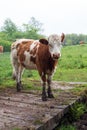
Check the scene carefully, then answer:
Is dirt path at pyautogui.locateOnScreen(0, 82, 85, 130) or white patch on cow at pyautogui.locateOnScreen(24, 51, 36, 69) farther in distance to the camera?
white patch on cow at pyautogui.locateOnScreen(24, 51, 36, 69)

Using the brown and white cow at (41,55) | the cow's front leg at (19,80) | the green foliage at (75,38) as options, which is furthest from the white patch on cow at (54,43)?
the green foliage at (75,38)

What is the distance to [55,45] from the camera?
21.7 feet

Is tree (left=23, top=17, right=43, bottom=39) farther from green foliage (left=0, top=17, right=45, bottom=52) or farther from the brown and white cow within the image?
the brown and white cow

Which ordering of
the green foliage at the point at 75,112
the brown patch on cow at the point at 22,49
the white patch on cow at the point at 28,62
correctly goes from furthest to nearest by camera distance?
the brown patch on cow at the point at 22,49 → the white patch on cow at the point at 28,62 → the green foliage at the point at 75,112

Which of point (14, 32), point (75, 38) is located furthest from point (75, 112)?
point (75, 38)

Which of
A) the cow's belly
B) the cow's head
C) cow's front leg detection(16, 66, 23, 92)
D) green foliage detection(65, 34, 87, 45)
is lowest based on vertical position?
green foliage detection(65, 34, 87, 45)

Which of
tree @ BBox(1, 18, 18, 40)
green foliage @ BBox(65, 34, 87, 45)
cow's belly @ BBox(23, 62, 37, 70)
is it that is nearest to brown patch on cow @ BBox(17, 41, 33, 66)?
cow's belly @ BBox(23, 62, 37, 70)

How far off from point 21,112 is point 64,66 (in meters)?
9.48

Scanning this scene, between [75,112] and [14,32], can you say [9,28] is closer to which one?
[14,32]

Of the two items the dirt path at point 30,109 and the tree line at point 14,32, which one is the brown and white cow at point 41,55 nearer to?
the dirt path at point 30,109

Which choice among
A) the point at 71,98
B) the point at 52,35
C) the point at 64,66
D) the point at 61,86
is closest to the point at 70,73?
the point at 64,66

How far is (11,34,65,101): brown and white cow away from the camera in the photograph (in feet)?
21.8

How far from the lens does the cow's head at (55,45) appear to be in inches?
258

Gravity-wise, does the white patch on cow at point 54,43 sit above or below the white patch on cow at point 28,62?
above
